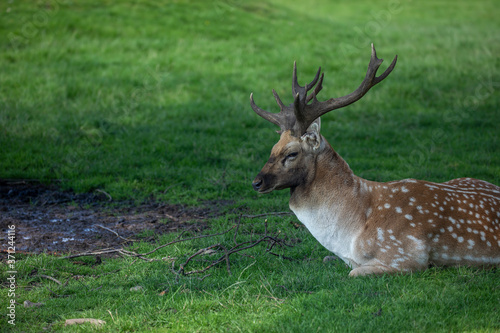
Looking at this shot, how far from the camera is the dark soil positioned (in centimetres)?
626

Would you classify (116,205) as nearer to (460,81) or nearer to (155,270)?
(155,270)

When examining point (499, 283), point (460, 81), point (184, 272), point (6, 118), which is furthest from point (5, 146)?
point (460, 81)

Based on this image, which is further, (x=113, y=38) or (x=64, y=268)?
(x=113, y=38)

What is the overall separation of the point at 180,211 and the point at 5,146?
12.2 ft

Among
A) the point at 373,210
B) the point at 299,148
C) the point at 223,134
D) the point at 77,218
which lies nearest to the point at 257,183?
the point at 299,148

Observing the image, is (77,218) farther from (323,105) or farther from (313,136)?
(323,105)

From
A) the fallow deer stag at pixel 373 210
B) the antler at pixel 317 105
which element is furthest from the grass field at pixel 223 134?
the antler at pixel 317 105

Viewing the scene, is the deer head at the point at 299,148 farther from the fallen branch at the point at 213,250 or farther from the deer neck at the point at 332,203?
the fallen branch at the point at 213,250

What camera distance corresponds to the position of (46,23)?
14656 mm

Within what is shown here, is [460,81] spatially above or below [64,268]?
above

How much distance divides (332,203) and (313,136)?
0.68m

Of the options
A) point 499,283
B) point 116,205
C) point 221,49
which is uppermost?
point 221,49

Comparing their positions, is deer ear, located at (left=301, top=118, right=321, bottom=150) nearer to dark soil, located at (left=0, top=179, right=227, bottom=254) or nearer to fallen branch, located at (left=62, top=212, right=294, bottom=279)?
fallen branch, located at (left=62, top=212, right=294, bottom=279)

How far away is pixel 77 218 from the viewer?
7074 millimetres
